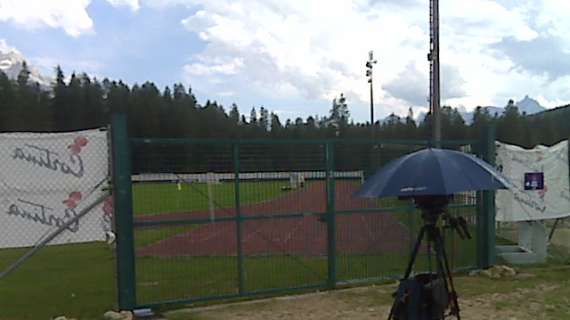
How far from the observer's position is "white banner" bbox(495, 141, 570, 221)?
10.3 metres

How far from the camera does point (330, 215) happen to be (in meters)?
8.46

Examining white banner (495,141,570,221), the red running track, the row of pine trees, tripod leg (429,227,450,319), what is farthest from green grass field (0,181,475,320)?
the row of pine trees

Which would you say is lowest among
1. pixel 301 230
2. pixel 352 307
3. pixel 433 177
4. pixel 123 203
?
pixel 352 307

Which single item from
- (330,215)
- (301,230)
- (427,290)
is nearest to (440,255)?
(427,290)

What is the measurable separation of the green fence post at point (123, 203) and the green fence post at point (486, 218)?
5.68 meters

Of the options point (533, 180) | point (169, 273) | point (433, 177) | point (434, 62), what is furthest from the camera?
point (434, 62)

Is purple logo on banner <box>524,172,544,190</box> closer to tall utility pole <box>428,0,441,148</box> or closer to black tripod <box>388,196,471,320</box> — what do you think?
black tripod <box>388,196,471,320</box>

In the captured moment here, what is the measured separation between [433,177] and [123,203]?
3886mm

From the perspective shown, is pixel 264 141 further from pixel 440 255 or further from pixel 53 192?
pixel 440 255

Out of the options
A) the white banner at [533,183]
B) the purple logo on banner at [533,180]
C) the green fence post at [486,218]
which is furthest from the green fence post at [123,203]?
the purple logo on banner at [533,180]

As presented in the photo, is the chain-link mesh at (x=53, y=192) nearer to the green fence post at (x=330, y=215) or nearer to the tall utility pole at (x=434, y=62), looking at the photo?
the green fence post at (x=330, y=215)

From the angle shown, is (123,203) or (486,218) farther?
(486,218)

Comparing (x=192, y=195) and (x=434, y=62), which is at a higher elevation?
(x=434, y=62)

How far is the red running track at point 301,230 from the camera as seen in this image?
8163 mm
